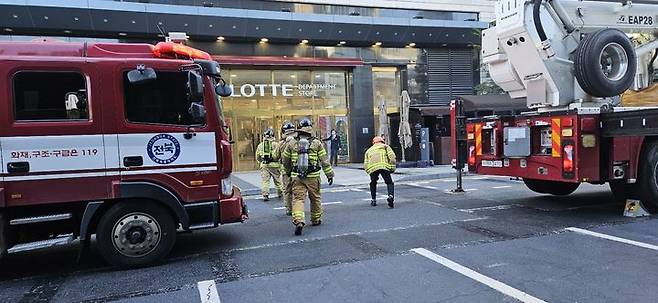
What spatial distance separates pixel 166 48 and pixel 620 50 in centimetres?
672

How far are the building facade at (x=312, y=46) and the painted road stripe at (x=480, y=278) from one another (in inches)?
495

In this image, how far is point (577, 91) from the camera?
24.8ft

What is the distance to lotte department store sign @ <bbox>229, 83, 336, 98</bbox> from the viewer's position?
1850 cm

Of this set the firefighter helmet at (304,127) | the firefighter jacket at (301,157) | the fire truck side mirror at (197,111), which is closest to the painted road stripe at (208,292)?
A: the fire truck side mirror at (197,111)

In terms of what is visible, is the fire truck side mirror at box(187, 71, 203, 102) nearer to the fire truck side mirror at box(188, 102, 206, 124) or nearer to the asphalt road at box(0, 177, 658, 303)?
the fire truck side mirror at box(188, 102, 206, 124)

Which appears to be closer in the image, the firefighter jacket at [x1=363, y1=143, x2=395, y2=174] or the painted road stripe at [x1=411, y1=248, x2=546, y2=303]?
the painted road stripe at [x1=411, y1=248, x2=546, y2=303]

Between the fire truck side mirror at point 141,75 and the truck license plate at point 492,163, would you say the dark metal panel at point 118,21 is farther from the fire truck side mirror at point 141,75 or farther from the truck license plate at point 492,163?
the truck license plate at point 492,163

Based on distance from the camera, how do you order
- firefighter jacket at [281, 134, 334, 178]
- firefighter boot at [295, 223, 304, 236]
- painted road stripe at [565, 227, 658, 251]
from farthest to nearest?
firefighter jacket at [281, 134, 334, 178]
firefighter boot at [295, 223, 304, 236]
painted road stripe at [565, 227, 658, 251]

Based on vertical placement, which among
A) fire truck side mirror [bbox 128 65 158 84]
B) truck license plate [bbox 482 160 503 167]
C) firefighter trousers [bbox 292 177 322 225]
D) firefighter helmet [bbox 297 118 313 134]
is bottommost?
firefighter trousers [bbox 292 177 322 225]

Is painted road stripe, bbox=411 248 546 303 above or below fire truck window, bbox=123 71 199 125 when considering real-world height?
below

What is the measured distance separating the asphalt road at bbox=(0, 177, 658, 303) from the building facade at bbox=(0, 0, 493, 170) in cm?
1102

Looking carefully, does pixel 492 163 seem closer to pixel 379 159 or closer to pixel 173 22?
pixel 379 159

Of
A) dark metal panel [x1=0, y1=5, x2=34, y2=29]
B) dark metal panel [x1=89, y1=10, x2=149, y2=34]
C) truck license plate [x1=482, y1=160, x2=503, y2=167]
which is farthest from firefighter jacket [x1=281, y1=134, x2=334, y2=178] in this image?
dark metal panel [x1=0, y1=5, x2=34, y2=29]

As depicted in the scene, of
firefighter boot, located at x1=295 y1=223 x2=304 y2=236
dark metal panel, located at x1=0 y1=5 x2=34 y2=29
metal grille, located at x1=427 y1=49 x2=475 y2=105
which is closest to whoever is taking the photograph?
firefighter boot, located at x1=295 y1=223 x2=304 y2=236
